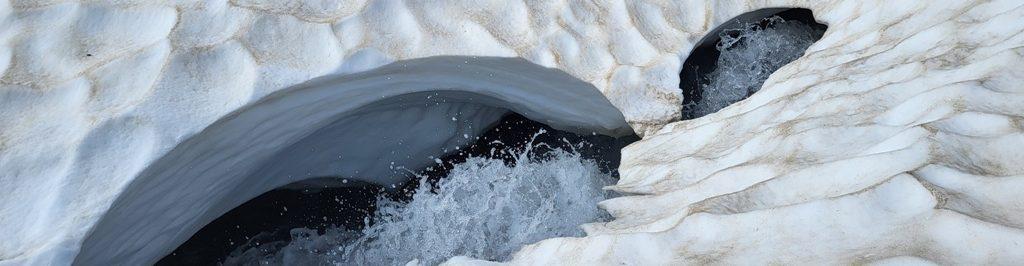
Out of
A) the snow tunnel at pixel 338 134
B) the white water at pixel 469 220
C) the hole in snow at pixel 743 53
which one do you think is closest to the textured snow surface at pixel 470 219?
the white water at pixel 469 220

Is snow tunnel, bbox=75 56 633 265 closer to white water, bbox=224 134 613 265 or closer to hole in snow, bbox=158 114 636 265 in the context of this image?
hole in snow, bbox=158 114 636 265

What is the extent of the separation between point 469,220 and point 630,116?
63 cm

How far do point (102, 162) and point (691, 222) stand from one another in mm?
1451

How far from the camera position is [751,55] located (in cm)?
357

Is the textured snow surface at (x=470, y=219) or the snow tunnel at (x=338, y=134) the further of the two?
the textured snow surface at (x=470, y=219)

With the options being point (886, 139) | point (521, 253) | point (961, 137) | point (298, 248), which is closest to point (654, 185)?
point (521, 253)

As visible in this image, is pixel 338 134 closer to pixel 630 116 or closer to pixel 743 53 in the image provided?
pixel 630 116

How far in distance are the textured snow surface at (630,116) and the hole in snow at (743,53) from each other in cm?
24

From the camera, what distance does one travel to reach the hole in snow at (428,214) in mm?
3031

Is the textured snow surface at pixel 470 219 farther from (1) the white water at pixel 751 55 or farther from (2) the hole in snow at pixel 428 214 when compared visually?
(1) the white water at pixel 751 55

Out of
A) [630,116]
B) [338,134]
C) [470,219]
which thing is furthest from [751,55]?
[338,134]

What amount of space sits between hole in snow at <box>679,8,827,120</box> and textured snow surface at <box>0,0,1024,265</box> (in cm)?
24

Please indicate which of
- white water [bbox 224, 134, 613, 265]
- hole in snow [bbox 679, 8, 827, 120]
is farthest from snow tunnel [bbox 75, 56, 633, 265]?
hole in snow [bbox 679, 8, 827, 120]

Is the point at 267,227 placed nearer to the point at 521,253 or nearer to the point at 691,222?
the point at 521,253
